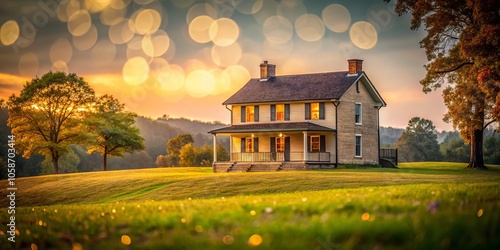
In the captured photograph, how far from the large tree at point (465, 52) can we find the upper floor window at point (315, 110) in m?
8.52

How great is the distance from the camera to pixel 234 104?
53094 mm

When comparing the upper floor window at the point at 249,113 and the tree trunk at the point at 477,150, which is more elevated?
the upper floor window at the point at 249,113

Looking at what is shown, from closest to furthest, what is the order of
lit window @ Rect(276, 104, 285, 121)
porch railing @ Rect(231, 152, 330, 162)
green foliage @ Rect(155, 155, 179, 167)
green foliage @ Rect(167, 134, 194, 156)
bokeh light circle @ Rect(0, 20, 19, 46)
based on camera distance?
bokeh light circle @ Rect(0, 20, 19, 46), porch railing @ Rect(231, 152, 330, 162), lit window @ Rect(276, 104, 285, 121), green foliage @ Rect(167, 134, 194, 156), green foliage @ Rect(155, 155, 179, 167)

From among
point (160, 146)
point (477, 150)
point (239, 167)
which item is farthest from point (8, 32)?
point (160, 146)

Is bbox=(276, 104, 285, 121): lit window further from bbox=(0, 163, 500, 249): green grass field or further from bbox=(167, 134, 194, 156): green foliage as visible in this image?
bbox=(167, 134, 194, 156): green foliage

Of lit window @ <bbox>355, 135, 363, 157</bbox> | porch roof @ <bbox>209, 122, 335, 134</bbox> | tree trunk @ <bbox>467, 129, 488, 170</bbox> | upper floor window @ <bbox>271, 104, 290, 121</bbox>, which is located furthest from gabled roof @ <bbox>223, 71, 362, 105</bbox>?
tree trunk @ <bbox>467, 129, 488, 170</bbox>

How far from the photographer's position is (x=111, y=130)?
64000 mm

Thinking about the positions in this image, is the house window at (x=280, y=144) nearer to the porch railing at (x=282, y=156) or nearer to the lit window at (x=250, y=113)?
the porch railing at (x=282, y=156)

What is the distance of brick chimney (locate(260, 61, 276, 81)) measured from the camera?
5562cm

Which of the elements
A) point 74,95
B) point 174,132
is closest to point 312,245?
point 74,95

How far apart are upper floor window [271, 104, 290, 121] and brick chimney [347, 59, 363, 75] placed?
20.9ft

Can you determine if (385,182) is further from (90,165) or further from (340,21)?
(90,165)

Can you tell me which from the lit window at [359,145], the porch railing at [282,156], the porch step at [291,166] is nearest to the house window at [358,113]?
the lit window at [359,145]

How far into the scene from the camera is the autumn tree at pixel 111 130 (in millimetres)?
63031
